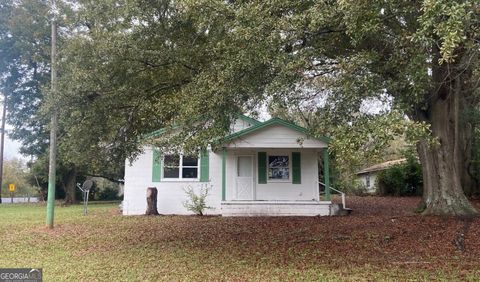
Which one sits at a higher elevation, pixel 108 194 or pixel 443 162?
pixel 443 162

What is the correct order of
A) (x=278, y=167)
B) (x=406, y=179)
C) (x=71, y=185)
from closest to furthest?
(x=278, y=167), (x=406, y=179), (x=71, y=185)

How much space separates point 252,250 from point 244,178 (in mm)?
7381

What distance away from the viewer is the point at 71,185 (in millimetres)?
26984

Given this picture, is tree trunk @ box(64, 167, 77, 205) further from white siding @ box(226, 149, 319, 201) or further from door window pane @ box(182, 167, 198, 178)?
white siding @ box(226, 149, 319, 201)

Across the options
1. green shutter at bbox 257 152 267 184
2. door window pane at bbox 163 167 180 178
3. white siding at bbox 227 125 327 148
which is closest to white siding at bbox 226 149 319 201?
green shutter at bbox 257 152 267 184

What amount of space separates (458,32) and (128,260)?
6.37 m

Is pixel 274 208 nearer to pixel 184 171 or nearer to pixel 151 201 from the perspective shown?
pixel 184 171

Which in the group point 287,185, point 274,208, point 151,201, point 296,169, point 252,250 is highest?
point 296,169

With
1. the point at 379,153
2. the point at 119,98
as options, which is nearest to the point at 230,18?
the point at 119,98

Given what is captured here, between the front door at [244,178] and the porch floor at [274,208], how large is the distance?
1.03 m

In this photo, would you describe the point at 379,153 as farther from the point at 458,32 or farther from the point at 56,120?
the point at 56,120

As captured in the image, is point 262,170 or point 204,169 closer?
point 204,169

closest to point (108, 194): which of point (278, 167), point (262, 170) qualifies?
point (262, 170)

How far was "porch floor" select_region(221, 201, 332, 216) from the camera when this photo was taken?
14.4m
